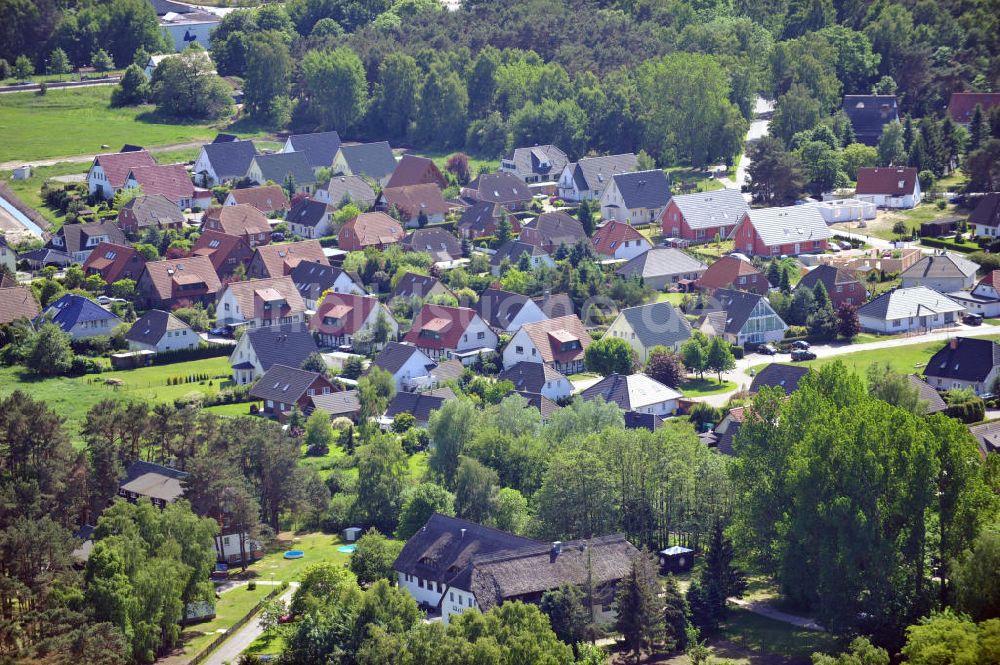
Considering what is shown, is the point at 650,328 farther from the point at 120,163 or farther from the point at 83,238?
the point at 120,163

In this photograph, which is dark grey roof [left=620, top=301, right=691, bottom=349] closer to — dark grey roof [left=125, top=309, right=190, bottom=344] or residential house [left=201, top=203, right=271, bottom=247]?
dark grey roof [left=125, top=309, right=190, bottom=344]

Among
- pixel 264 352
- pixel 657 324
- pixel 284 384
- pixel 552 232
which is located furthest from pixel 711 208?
pixel 284 384

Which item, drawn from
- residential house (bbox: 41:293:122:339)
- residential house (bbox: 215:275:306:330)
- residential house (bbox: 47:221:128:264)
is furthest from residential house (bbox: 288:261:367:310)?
residential house (bbox: 47:221:128:264)

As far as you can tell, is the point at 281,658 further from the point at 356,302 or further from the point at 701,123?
the point at 701,123

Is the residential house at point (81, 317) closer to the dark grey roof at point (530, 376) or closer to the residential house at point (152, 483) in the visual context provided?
the residential house at point (152, 483)

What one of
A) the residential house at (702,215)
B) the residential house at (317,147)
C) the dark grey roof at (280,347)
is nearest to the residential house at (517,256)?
the residential house at (702,215)

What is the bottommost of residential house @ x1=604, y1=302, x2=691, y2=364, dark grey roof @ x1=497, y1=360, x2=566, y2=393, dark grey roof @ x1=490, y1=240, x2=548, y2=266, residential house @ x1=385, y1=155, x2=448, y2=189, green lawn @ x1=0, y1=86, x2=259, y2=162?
dark grey roof @ x1=497, y1=360, x2=566, y2=393
